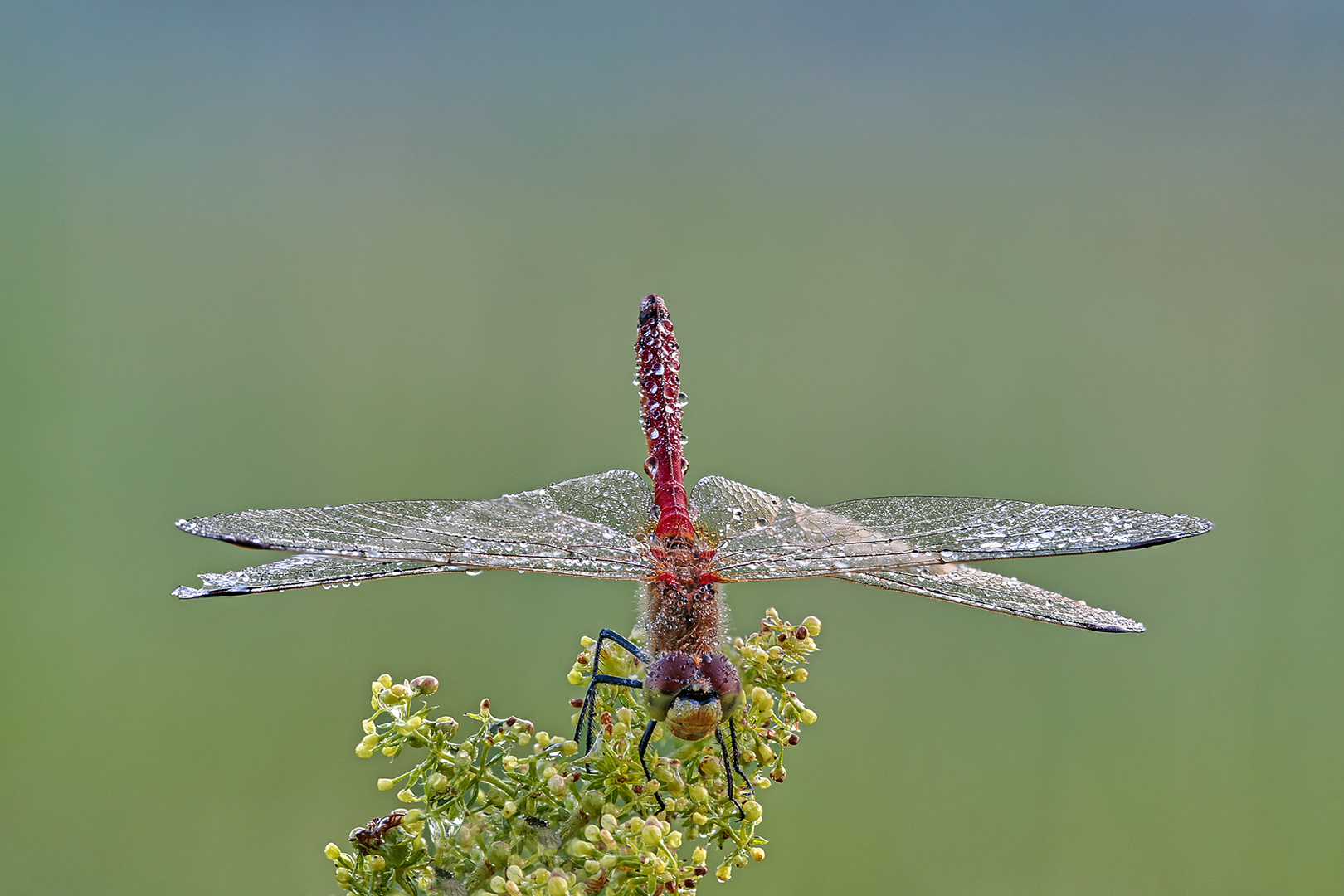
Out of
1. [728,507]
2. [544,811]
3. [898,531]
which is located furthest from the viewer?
[728,507]

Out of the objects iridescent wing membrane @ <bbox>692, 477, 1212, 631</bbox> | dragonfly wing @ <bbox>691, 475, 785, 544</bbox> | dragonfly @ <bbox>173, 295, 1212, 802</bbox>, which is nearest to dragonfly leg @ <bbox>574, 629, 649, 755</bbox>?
dragonfly @ <bbox>173, 295, 1212, 802</bbox>

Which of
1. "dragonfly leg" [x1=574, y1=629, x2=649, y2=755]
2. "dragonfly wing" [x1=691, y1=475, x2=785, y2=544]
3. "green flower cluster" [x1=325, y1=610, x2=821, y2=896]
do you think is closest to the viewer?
"green flower cluster" [x1=325, y1=610, x2=821, y2=896]

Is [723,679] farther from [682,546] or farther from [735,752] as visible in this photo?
[682,546]

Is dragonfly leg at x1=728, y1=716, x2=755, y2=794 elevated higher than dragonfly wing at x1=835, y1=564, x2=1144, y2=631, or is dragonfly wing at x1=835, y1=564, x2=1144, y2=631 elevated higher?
dragonfly wing at x1=835, y1=564, x2=1144, y2=631

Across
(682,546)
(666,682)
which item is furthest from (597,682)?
(682,546)

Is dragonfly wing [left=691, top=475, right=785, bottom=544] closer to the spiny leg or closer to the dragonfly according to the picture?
the dragonfly
